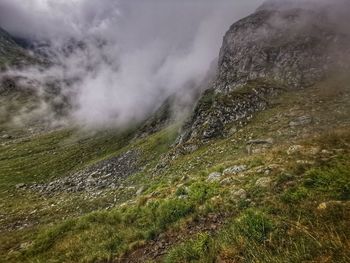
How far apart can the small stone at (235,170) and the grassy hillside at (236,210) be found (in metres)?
0.06

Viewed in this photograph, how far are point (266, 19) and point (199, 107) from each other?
1433 inches

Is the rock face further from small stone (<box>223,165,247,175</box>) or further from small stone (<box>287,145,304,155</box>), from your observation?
small stone (<box>287,145,304,155</box>)

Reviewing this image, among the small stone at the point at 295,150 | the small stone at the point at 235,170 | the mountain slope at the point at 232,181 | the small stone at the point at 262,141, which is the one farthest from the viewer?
the small stone at the point at 262,141

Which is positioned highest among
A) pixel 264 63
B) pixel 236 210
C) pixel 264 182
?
pixel 264 63

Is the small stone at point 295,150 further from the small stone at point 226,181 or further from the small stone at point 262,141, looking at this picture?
the small stone at point 262,141

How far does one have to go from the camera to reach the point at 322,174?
1028 cm

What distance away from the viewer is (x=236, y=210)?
10.9 m

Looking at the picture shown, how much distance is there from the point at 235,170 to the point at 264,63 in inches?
1760

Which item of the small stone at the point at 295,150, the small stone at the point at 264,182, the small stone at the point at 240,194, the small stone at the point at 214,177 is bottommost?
the small stone at the point at 295,150

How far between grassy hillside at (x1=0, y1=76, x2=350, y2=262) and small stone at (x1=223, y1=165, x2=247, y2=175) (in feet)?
0.20

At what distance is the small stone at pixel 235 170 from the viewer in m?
16.9

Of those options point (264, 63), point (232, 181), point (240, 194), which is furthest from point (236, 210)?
point (264, 63)

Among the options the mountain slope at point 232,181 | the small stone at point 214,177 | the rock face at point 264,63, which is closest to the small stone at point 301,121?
the mountain slope at point 232,181

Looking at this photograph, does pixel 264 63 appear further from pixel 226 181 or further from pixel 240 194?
pixel 240 194
